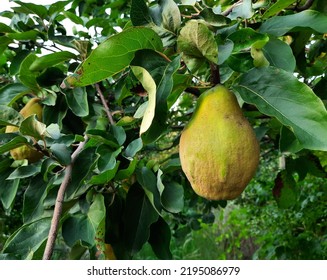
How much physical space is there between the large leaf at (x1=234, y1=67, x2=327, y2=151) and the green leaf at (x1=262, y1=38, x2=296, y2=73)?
5 cm

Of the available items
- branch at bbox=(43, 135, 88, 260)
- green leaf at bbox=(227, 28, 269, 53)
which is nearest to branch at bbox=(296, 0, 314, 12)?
green leaf at bbox=(227, 28, 269, 53)

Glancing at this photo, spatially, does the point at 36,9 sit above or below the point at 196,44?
below

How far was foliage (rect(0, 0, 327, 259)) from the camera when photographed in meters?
0.72

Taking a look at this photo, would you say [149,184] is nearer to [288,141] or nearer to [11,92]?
[288,141]

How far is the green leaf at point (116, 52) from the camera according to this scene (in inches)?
28.0

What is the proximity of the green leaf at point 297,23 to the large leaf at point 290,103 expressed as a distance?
104mm

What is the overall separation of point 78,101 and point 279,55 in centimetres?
54

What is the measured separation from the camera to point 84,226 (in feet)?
3.20

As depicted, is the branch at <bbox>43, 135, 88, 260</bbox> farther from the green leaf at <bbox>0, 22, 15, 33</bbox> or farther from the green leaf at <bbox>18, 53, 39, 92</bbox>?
the green leaf at <bbox>0, 22, 15, 33</bbox>

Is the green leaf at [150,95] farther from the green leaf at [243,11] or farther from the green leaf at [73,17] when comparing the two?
the green leaf at [73,17]

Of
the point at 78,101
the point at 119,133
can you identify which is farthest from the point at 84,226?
the point at 78,101
